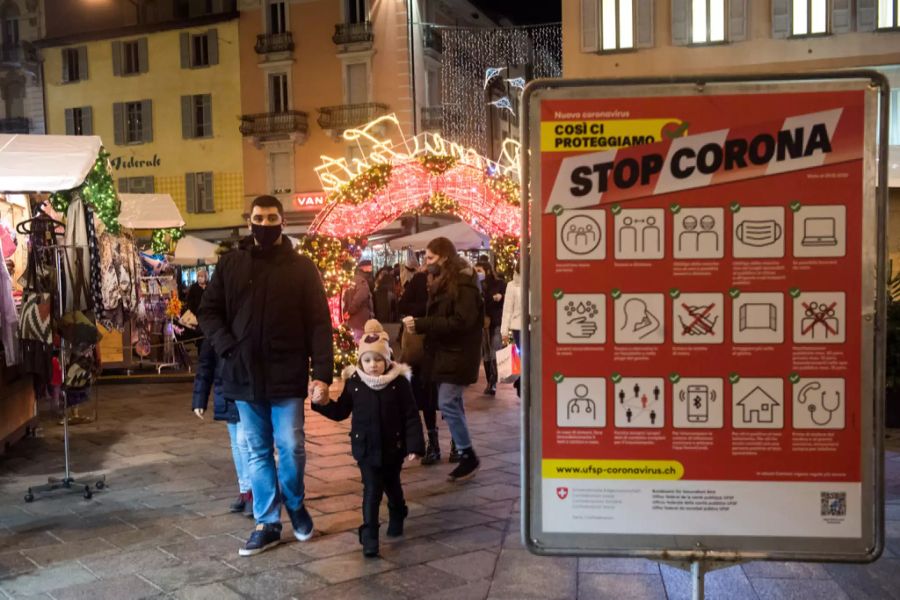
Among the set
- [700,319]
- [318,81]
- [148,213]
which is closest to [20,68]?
[318,81]

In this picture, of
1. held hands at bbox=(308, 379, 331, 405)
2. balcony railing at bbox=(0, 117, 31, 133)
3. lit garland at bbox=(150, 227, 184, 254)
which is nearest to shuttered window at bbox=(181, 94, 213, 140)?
balcony railing at bbox=(0, 117, 31, 133)

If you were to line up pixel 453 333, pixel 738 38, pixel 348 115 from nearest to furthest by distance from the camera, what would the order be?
pixel 453 333 → pixel 738 38 → pixel 348 115

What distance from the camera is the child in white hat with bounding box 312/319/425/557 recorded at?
4.95 meters

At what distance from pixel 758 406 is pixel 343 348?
885cm

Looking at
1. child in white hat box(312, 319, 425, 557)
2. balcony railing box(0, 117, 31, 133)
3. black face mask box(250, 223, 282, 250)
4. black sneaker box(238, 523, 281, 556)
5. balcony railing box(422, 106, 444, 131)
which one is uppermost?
balcony railing box(0, 117, 31, 133)

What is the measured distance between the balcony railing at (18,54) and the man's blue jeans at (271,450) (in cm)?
3831

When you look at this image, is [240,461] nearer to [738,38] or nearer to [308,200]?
[738,38]

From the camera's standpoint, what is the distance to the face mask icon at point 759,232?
8.98 feet

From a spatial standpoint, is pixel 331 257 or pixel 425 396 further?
pixel 331 257

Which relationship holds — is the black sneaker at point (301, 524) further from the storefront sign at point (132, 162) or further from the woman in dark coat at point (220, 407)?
the storefront sign at point (132, 162)

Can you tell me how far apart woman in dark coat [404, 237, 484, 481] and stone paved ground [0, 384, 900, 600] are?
395 mm

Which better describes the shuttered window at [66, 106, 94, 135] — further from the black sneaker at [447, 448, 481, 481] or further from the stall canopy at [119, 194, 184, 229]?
the black sneaker at [447, 448, 481, 481]

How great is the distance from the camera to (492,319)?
13.2m

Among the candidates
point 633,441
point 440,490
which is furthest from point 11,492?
point 633,441
